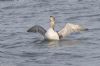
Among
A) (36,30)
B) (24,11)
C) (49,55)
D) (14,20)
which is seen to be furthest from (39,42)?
(24,11)

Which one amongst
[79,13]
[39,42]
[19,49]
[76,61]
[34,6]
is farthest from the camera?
[34,6]

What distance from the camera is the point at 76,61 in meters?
15.9

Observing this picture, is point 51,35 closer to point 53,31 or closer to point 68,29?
point 53,31

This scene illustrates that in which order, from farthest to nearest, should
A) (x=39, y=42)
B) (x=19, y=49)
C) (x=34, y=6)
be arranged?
1. (x=34, y=6)
2. (x=39, y=42)
3. (x=19, y=49)

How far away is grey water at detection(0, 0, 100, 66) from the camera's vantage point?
16250 mm

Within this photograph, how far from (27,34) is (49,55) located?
3498 millimetres

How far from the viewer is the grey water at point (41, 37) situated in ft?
53.3

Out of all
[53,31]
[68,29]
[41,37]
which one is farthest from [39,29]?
[68,29]

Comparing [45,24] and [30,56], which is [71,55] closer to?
[30,56]

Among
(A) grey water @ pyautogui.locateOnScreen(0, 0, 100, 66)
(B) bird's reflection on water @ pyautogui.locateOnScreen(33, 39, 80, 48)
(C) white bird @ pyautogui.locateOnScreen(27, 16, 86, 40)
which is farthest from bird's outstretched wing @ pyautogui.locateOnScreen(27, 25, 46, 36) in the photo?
(B) bird's reflection on water @ pyautogui.locateOnScreen(33, 39, 80, 48)

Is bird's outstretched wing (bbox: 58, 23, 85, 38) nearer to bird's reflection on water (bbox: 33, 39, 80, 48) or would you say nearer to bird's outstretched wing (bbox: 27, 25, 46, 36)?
bird's reflection on water (bbox: 33, 39, 80, 48)

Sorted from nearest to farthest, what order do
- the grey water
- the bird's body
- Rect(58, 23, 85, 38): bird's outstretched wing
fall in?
the grey water < the bird's body < Rect(58, 23, 85, 38): bird's outstretched wing

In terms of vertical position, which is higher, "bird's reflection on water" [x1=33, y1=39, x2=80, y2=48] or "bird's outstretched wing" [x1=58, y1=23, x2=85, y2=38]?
"bird's outstretched wing" [x1=58, y1=23, x2=85, y2=38]

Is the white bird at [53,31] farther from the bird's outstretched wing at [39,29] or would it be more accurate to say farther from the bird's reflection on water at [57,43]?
the bird's reflection on water at [57,43]
